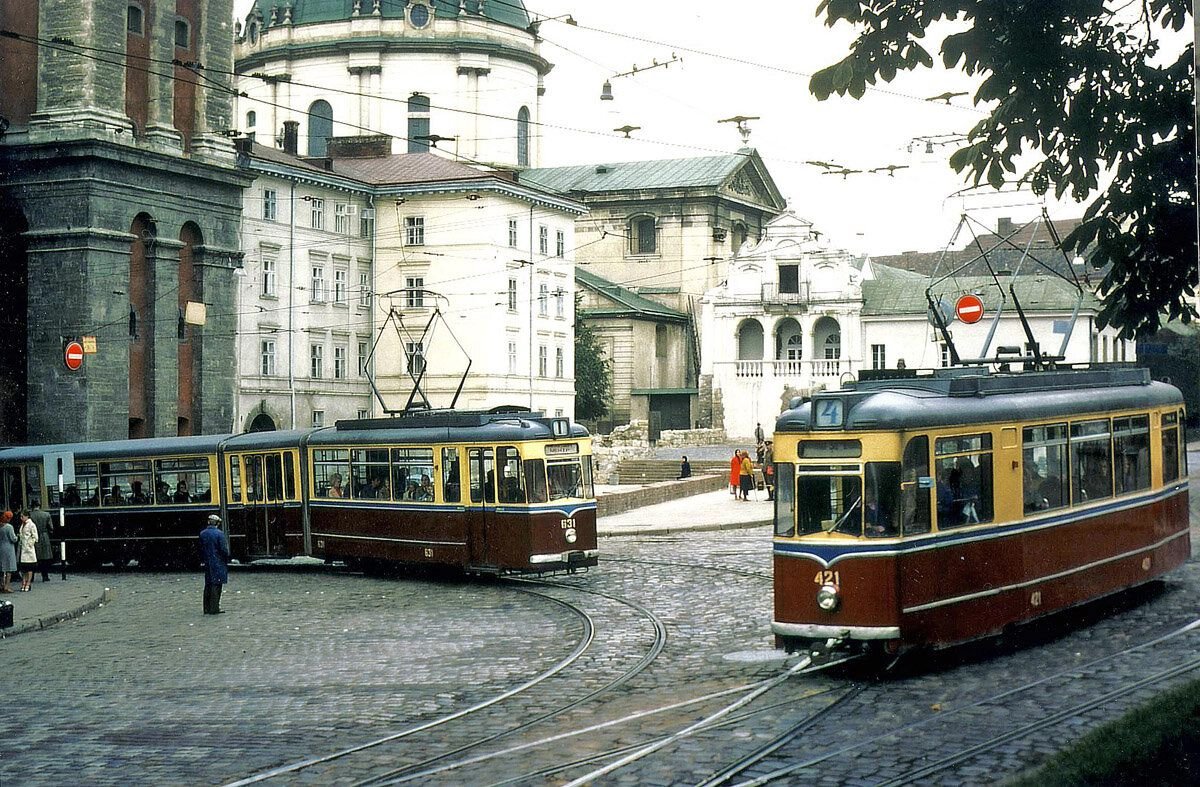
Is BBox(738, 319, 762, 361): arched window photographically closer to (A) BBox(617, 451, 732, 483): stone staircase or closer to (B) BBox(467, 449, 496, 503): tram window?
(A) BBox(617, 451, 732, 483): stone staircase

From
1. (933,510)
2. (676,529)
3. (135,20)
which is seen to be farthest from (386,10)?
(933,510)

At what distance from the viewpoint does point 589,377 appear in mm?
76062

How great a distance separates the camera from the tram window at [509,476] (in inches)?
899

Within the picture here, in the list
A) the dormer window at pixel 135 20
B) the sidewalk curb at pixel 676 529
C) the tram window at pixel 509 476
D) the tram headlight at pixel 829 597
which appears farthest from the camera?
the dormer window at pixel 135 20

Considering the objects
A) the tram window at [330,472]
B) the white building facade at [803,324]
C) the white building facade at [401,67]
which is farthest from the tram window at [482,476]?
the white building facade at [401,67]

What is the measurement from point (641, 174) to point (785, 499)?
7727 cm

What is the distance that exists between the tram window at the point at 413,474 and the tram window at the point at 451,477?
0.29 meters

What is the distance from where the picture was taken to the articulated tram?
23.0m

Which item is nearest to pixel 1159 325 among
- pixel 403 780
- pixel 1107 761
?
pixel 1107 761

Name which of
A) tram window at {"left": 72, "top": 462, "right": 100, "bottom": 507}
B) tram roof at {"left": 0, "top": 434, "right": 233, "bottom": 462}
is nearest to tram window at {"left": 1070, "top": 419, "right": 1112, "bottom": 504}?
tram roof at {"left": 0, "top": 434, "right": 233, "bottom": 462}

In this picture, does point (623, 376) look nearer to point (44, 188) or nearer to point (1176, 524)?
point (44, 188)

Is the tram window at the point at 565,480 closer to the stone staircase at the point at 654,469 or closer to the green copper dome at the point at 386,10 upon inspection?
the stone staircase at the point at 654,469

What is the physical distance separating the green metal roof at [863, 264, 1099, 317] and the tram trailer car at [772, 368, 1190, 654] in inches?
2053

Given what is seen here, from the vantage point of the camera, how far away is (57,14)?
145 ft
